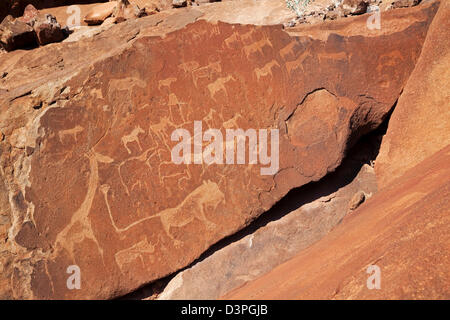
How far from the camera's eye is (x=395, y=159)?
3.03m

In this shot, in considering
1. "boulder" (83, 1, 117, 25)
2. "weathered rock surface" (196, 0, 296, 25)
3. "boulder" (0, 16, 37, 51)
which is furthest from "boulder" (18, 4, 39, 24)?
"weathered rock surface" (196, 0, 296, 25)

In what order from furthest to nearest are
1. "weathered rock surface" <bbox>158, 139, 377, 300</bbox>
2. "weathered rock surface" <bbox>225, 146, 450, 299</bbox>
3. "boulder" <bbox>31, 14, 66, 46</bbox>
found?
"boulder" <bbox>31, 14, 66, 46</bbox> → "weathered rock surface" <bbox>158, 139, 377, 300</bbox> → "weathered rock surface" <bbox>225, 146, 450, 299</bbox>

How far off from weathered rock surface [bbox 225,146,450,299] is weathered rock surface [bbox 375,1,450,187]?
0.22 m

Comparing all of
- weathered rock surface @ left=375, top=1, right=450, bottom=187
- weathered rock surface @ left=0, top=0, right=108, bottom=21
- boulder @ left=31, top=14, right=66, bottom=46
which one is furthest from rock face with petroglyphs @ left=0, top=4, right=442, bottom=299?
weathered rock surface @ left=0, top=0, right=108, bottom=21

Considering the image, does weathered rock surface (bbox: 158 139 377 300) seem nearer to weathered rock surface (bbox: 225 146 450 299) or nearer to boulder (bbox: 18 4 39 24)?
weathered rock surface (bbox: 225 146 450 299)

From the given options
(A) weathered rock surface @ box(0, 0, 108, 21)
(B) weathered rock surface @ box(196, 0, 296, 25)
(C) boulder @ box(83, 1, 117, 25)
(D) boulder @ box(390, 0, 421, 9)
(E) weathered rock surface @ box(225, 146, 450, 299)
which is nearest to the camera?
(E) weathered rock surface @ box(225, 146, 450, 299)

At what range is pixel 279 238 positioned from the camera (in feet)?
9.68

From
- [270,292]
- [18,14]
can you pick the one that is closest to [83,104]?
[270,292]

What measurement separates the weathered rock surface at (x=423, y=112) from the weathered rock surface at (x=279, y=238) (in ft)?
0.62

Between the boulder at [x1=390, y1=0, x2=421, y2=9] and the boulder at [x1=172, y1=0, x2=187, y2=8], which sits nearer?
the boulder at [x1=390, y1=0, x2=421, y2=9]

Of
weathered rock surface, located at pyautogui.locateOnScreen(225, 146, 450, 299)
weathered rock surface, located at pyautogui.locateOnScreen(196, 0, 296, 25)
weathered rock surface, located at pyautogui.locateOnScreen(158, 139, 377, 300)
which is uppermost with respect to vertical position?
weathered rock surface, located at pyautogui.locateOnScreen(196, 0, 296, 25)

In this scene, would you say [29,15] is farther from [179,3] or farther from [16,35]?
[179,3]

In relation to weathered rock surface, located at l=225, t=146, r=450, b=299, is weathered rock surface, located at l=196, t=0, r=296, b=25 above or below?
above

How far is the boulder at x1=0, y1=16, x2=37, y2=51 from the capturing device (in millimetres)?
4055
